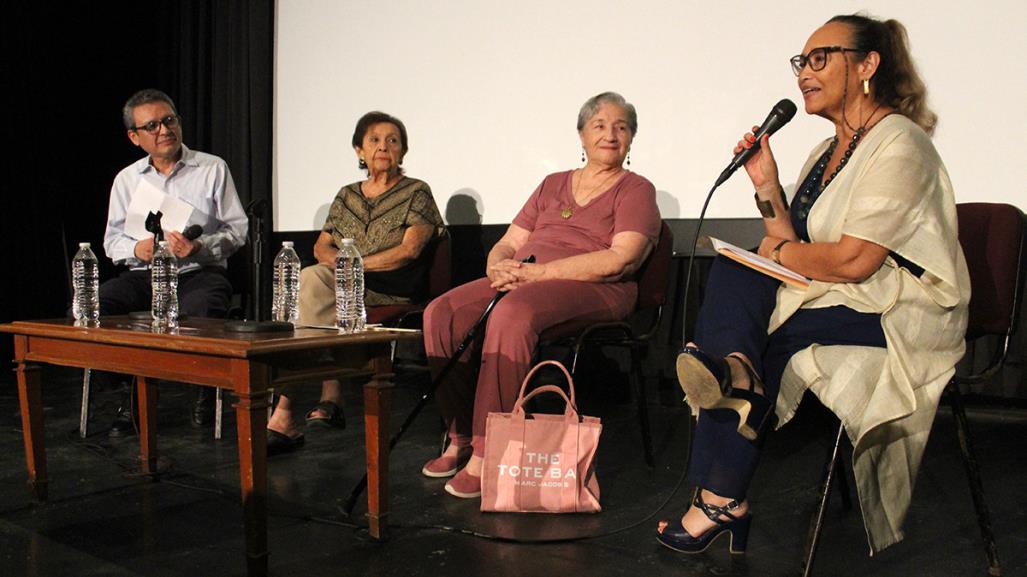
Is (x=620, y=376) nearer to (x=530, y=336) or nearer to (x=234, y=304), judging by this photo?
(x=530, y=336)

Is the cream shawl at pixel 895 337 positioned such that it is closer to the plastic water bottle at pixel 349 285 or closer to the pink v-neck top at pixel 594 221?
the pink v-neck top at pixel 594 221

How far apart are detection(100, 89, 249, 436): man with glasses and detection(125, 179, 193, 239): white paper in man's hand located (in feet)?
0.04

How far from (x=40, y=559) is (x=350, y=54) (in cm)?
326

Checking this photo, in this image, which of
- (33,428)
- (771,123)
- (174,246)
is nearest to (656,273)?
(771,123)

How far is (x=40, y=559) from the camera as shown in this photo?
179cm

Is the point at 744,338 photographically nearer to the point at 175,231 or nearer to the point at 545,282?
the point at 545,282

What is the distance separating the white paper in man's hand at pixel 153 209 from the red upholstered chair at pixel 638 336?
1485 millimetres

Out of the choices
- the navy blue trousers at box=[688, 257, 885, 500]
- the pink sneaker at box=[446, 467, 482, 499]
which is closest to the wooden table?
the pink sneaker at box=[446, 467, 482, 499]

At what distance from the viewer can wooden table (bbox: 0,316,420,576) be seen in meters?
1.66

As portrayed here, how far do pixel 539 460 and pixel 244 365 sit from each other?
0.76 metres

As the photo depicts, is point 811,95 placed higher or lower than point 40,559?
higher

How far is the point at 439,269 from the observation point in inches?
131

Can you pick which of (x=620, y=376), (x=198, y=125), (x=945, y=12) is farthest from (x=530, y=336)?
(x=198, y=125)

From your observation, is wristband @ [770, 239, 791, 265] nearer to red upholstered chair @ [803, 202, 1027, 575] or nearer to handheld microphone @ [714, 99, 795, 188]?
handheld microphone @ [714, 99, 795, 188]
